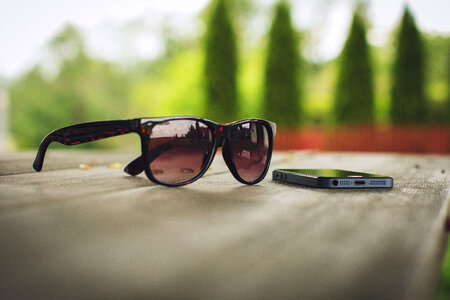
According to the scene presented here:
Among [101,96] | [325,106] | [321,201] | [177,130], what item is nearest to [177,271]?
[321,201]

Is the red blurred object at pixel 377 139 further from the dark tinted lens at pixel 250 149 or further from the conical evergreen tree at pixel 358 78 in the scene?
the dark tinted lens at pixel 250 149

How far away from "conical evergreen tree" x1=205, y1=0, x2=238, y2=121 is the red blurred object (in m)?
1.13

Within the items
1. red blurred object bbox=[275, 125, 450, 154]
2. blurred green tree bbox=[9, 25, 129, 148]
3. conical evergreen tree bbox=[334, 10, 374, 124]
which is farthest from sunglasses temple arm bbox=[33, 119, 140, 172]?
blurred green tree bbox=[9, 25, 129, 148]

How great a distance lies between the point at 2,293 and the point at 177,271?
12 cm

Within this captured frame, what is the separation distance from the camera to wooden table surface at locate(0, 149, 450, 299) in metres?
0.24

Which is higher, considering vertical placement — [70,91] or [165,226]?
[70,91]

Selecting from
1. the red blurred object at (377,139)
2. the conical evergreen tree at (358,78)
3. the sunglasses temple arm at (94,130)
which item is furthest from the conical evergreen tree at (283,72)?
the sunglasses temple arm at (94,130)

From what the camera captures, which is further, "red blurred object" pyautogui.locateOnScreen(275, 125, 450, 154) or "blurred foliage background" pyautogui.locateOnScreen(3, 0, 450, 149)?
"blurred foliage background" pyautogui.locateOnScreen(3, 0, 450, 149)

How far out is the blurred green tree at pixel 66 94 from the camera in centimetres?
1212

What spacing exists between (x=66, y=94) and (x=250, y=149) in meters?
13.3

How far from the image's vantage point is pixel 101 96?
12.8 m

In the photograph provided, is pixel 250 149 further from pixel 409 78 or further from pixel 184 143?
pixel 409 78

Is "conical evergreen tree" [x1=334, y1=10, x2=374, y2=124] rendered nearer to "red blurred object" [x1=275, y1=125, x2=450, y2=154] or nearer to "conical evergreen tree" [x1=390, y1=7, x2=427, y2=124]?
"red blurred object" [x1=275, y1=125, x2=450, y2=154]

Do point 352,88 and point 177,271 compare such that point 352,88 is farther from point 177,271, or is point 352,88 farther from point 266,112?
point 177,271
